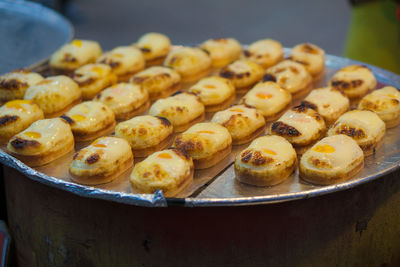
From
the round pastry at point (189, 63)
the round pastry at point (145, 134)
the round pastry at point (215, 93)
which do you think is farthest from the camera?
the round pastry at point (189, 63)

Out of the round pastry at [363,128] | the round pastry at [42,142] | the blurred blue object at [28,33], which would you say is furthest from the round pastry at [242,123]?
the blurred blue object at [28,33]

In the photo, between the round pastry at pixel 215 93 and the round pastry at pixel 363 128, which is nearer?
the round pastry at pixel 363 128

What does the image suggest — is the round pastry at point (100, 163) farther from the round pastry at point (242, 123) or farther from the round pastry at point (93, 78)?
the round pastry at point (93, 78)

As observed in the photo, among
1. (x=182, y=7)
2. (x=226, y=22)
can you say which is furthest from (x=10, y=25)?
(x=182, y=7)

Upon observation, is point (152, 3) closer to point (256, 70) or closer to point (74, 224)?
point (256, 70)

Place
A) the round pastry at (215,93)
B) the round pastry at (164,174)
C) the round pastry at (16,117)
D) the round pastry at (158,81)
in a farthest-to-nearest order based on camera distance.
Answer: the round pastry at (158,81), the round pastry at (215,93), the round pastry at (16,117), the round pastry at (164,174)

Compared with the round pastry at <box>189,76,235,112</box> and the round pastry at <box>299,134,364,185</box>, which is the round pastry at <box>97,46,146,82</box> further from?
the round pastry at <box>299,134,364,185</box>
